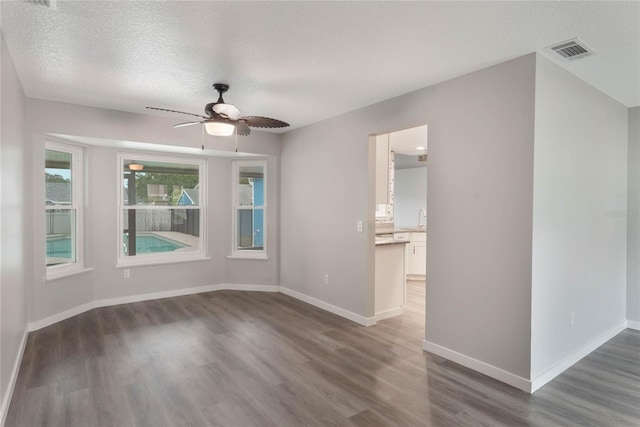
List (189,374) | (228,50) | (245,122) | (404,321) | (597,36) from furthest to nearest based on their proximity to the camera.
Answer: (404,321) < (245,122) < (189,374) < (228,50) < (597,36)

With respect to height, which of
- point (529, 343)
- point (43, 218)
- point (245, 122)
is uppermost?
point (245, 122)

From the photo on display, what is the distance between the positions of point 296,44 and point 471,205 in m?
1.94

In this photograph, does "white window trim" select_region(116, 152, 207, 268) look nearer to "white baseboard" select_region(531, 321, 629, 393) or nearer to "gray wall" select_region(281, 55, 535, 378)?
"gray wall" select_region(281, 55, 535, 378)

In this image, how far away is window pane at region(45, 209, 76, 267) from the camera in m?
4.29

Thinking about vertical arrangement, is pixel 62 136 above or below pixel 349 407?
above

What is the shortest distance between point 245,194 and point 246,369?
339 centimetres

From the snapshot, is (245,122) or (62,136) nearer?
(245,122)

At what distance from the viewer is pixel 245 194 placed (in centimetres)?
592

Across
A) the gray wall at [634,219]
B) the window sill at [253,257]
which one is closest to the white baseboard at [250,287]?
the window sill at [253,257]

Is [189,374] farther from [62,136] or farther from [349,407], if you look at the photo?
[62,136]

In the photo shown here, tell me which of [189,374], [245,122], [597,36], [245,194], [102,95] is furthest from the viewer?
[245,194]

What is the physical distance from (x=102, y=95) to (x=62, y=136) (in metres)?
0.84

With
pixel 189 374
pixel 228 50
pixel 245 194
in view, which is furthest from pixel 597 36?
pixel 245 194

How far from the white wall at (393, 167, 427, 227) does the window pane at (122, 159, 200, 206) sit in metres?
4.62
